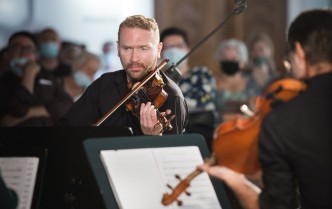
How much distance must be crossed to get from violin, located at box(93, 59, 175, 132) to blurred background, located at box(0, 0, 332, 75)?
12.3 ft

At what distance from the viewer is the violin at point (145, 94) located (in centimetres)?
348

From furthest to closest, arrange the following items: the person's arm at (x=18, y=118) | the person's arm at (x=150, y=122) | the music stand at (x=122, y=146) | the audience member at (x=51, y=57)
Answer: the audience member at (x=51, y=57) → the person's arm at (x=18, y=118) → the person's arm at (x=150, y=122) → the music stand at (x=122, y=146)

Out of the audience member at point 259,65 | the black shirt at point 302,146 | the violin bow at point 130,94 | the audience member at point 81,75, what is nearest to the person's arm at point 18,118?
the audience member at point 81,75

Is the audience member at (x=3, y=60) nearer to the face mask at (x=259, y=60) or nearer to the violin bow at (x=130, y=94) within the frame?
the face mask at (x=259, y=60)

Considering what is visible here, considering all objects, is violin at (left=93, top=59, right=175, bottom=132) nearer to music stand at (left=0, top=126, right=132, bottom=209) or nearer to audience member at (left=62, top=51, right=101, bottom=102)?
music stand at (left=0, top=126, right=132, bottom=209)

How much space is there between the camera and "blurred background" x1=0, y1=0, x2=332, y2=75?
24.7 ft

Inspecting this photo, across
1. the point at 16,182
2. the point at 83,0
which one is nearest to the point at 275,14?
the point at 83,0

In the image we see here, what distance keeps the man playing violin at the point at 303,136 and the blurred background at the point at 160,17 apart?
4982 millimetres

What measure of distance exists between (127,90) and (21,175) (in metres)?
0.75

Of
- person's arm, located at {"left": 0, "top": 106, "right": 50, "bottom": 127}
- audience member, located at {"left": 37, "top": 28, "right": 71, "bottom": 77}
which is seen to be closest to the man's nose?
person's arm, located at {"left": 0, "top": 106, "right": 50, "bottom": 127}

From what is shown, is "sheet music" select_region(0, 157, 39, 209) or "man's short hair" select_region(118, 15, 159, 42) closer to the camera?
"sheet music" select_region(0, 157, 39, 209)

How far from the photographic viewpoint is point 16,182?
9.83 ft

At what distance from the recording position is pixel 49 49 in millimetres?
6664

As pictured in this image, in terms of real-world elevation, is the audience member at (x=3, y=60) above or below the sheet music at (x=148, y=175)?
below
